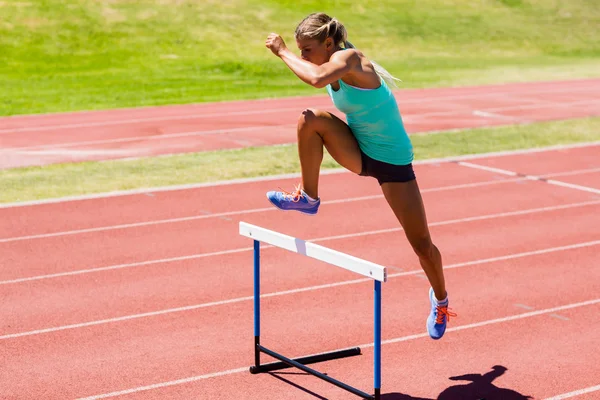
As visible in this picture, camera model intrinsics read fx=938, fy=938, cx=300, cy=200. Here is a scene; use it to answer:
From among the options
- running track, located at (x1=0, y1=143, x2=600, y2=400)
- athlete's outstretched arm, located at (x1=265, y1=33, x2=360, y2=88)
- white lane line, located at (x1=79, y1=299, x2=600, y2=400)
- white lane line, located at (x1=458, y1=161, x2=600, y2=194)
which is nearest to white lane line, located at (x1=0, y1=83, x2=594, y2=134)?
running track, located at (x1=0, y1=143, x2=600, y2=400)

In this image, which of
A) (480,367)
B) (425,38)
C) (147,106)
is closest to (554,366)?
(480,367)

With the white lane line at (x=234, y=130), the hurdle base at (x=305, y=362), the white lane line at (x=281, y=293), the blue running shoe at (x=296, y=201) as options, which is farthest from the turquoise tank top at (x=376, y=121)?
the white lane line at (x=234, y=130)

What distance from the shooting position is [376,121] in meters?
5.51

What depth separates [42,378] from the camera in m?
6.32

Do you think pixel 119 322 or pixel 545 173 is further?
pixel 545 173

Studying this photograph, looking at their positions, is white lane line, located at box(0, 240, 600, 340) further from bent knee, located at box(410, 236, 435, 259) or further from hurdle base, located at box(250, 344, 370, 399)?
bent knee, located at box(410, 236, 435, 259)

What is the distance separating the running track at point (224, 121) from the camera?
15.8 meters

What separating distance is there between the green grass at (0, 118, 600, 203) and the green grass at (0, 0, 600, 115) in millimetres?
6873

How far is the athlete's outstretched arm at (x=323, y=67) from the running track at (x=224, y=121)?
398 inches

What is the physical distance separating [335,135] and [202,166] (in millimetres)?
8586

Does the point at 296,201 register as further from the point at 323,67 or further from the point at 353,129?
the point at 323,67

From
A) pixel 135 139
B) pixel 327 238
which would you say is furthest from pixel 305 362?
pixel 135 139

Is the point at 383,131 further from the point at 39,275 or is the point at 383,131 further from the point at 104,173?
the point at 104,173

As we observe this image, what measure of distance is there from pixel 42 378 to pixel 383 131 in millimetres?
2856
